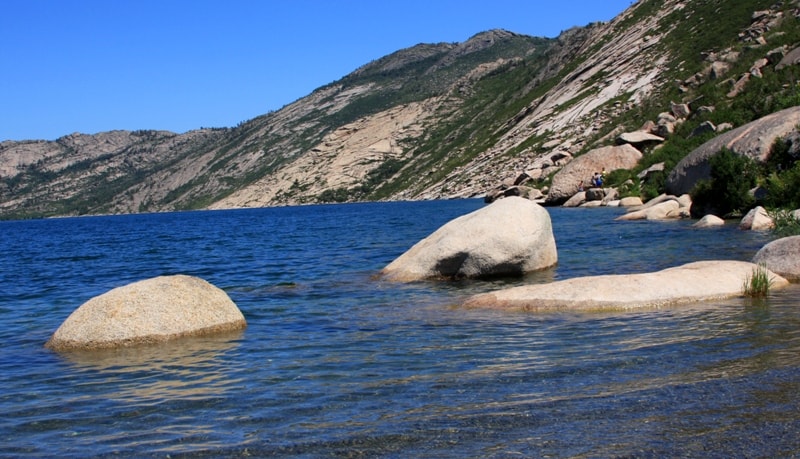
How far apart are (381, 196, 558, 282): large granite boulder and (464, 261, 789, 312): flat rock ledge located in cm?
434

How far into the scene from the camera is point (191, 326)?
12891 millimetres

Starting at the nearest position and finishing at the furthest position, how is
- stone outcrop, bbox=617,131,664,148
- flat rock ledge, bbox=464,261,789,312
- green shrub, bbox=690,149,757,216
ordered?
flat rock ledge, bbox=464,261,789,312
green shrub, bbox=690,149,757,216
stone outcrop, bbox=617,131,664,148

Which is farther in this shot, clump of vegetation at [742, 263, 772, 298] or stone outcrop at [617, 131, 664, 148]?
stone outcrop at [617, 131, 664, 148]

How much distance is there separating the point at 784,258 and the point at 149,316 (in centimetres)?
1303

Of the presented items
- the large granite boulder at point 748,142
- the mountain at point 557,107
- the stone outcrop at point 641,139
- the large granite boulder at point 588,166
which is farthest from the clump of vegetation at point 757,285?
the stone outcrop at point 641,139

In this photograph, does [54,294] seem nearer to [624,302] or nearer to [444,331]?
[444,331]

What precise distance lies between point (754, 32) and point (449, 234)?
6638cm

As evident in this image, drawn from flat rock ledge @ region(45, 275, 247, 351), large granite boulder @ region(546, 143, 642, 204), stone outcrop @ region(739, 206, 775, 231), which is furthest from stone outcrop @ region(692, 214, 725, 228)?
large granite boulder @ region(546, 143, 642, 204)

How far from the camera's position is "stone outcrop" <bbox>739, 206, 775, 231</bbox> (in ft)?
81.1

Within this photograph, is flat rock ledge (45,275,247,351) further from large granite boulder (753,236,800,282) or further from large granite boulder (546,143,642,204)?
large granite boulder (546,143,642,204)

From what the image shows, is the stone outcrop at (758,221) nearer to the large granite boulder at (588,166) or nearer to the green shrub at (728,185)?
the green shrub at (728,185)

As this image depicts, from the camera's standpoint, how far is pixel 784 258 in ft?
49.5

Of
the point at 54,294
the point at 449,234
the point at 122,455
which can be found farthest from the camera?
the point at 54,294

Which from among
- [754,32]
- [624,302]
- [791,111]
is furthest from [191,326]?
[754,32]
